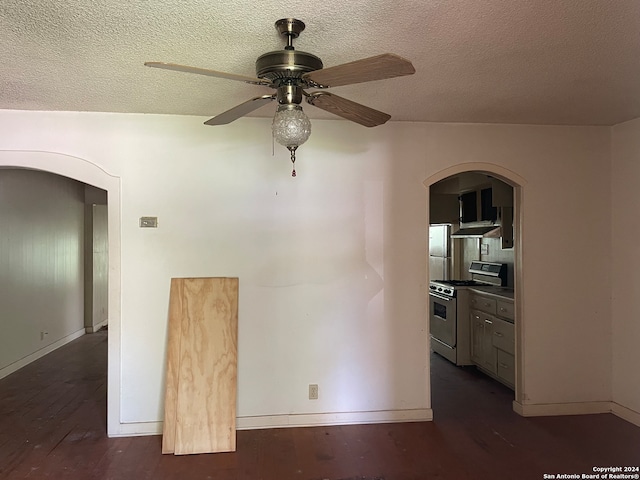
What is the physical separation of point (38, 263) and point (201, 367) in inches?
140

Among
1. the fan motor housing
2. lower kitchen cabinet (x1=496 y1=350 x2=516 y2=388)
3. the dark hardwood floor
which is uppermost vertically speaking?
the fan motor housing

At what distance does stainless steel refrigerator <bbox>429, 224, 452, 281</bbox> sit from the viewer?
646 centimetres

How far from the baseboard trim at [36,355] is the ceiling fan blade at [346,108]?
4.68 m

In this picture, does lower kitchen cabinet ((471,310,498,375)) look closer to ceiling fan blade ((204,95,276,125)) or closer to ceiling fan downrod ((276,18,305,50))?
ceiling fan blade ((204,95,276,125))

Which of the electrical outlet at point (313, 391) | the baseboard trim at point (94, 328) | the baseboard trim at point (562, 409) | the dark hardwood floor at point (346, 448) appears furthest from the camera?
the baseboard trim at point (94, 328)

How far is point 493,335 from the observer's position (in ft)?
14.9

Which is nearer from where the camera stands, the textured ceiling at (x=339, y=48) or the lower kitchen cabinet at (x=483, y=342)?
the textured ceiling at (x=339, y=48)

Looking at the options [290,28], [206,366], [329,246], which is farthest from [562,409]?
[290,28]

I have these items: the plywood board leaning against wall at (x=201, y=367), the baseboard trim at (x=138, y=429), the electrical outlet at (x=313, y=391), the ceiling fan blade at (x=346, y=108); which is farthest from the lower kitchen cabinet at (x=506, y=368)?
the baseboard trim at (x=138, y=429)

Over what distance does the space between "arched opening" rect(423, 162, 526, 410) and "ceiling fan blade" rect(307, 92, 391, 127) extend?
149 cm

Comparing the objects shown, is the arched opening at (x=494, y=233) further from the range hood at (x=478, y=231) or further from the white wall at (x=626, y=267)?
the white wall at (x=626, y=267)

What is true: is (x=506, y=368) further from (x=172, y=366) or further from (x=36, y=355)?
(x=36, y=355)

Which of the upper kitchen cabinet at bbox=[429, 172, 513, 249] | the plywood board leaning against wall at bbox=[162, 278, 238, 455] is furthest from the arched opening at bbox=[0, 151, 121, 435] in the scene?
the upper kitchen cabinet at bbox=[429, 172, 513, 249]

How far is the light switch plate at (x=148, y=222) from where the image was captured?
341 cm
